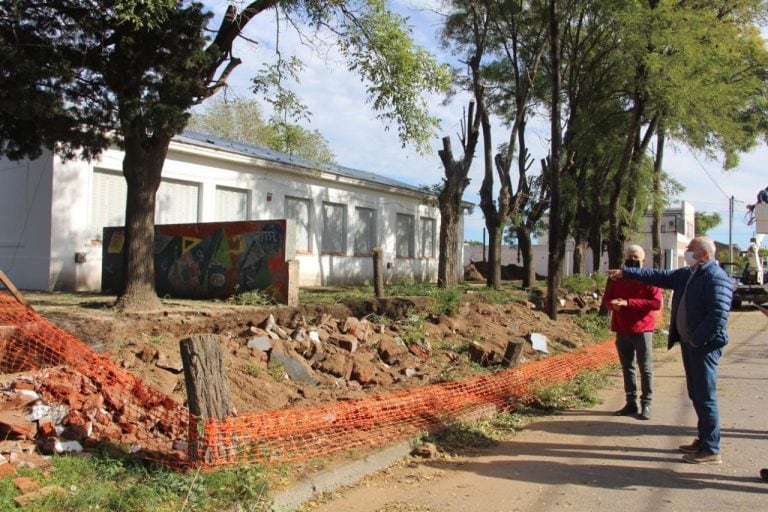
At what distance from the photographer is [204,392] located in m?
4.74

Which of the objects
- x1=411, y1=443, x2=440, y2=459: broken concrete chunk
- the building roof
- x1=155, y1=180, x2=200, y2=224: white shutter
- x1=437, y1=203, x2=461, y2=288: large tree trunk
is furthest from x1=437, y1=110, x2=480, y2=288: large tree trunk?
x1=411, y1=443, x2=440, y2=459: broken concrete chunk

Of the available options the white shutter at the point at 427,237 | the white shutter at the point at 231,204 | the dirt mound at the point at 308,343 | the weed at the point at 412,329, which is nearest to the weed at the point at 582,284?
the dirt mound at the point at 308,343

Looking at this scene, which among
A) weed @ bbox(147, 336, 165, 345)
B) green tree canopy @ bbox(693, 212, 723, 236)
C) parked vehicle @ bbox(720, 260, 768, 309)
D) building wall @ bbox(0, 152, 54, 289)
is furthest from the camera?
green tree canopy @ bbox(693, 212, 723, 236)

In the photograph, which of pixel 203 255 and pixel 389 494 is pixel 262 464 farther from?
pixel 203 255

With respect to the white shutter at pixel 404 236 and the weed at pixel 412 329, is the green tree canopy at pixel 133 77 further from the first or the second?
the white shutter at pixel 404 236

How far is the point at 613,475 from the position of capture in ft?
17.4

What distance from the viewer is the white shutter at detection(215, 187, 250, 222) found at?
63.5 ft

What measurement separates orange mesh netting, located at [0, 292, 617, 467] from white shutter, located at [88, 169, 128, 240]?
372 inches

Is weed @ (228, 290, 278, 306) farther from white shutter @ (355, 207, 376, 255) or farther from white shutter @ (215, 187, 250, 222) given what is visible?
white shutter @ (355, 207, 376, 255)

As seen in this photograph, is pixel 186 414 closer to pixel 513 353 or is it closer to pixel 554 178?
pixel 513 353

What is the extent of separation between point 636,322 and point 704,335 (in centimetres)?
166

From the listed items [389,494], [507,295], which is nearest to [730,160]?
[507,295]

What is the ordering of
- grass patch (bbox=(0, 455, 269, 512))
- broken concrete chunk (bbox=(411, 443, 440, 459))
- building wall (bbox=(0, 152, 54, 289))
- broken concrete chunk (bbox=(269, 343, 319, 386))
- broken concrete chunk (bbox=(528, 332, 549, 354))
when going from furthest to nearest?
1. building wall (bbox=(0, 152, 54, 289))
2. broken concrete chunk (bbox=(528, 332, 549, 354))
3. broken concrete chunk (bbox=(269, 343, 319, 386))
4. broken concrete chunk (bbox=(411, 443, 440, 459))
5. grass patch (bbox=(0, 455, 269, 512))

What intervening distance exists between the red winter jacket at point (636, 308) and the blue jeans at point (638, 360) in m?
0.10
